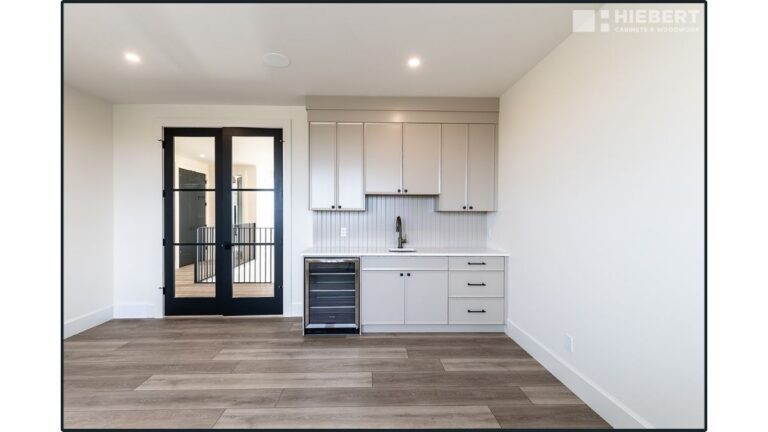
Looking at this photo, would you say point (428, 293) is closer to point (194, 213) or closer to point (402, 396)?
point (402, 396)

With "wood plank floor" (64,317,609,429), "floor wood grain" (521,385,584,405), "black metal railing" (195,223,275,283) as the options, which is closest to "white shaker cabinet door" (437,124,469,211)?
"wood plank floor" (64,317,609,429)

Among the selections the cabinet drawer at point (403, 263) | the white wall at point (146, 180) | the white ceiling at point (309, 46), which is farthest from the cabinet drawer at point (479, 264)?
the white wall at point (146, 180)

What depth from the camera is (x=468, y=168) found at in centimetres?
370

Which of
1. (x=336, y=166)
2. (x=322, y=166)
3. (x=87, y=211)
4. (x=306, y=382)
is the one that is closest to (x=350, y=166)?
(x=336, y=166)

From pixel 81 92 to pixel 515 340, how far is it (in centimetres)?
532

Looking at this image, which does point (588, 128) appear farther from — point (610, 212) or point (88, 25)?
point (88, 25)

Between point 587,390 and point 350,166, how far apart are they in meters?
2.92

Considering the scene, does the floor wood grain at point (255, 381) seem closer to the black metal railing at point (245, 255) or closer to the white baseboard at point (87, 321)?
the black metal railing at point (245, 255)

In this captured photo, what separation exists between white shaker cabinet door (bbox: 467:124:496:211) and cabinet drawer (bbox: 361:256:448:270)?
784 mm

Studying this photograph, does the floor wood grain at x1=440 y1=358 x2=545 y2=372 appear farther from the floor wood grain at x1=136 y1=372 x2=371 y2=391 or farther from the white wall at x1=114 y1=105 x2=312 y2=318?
the white wall at x1=114 y1=105 x2=312 y2=318

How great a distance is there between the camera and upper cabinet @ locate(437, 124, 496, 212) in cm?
369

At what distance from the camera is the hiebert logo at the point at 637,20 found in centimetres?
149

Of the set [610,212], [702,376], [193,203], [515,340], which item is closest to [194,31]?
[193,203]

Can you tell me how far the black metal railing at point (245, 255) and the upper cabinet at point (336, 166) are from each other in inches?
33.5
